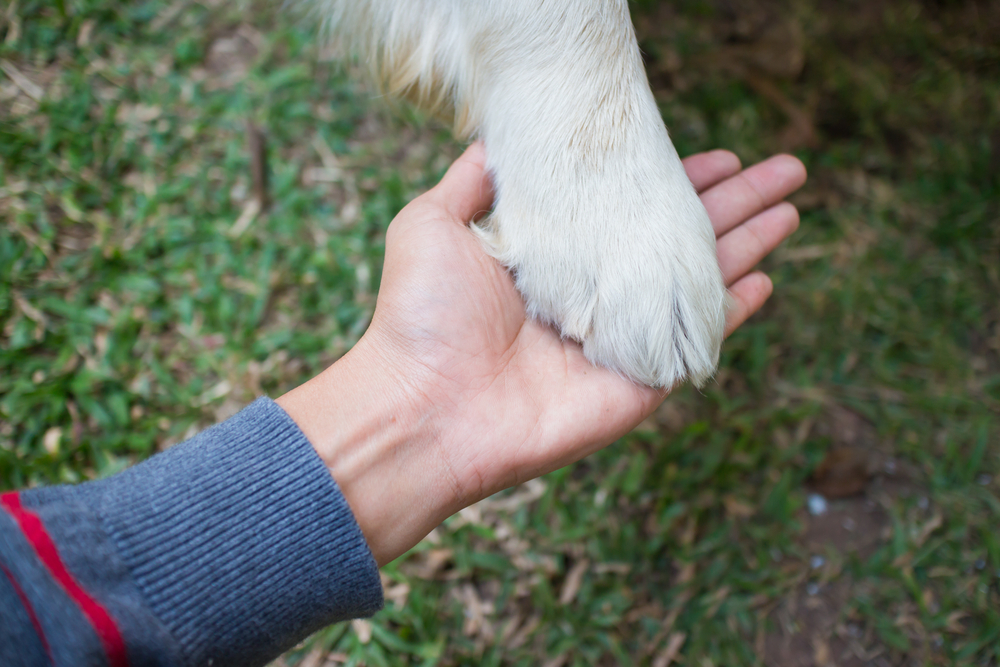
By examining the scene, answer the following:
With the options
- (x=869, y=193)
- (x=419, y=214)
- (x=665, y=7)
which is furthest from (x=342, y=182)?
(x=869, y=193)

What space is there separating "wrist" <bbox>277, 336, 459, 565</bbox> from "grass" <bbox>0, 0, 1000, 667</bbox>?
2.01ft

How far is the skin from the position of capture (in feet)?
4.97

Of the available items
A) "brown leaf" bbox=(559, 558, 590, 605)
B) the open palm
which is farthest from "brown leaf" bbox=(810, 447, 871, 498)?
the open palm

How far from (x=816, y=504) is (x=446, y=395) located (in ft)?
5.16

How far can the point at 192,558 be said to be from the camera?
1.28m

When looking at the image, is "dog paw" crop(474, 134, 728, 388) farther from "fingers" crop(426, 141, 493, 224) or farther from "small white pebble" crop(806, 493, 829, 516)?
"small white pebble" crop(806, 493, 829, 516)

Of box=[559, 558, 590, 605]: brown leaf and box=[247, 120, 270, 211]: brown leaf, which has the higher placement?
box=[247, 120, 270, 211]: brown leaf

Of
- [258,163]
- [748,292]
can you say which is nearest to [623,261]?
[748,292]

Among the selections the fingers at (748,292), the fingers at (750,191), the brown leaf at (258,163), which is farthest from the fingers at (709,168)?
the brown leaf at (258,163)

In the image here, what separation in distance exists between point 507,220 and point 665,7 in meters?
2.32

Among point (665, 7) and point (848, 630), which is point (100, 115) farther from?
point (848, 630)

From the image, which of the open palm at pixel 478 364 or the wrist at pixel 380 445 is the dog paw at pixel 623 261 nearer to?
the open palm at pixel 478 364

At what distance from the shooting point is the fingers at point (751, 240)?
77.3 inches

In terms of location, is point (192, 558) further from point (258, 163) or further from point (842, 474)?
point (842, 474)
